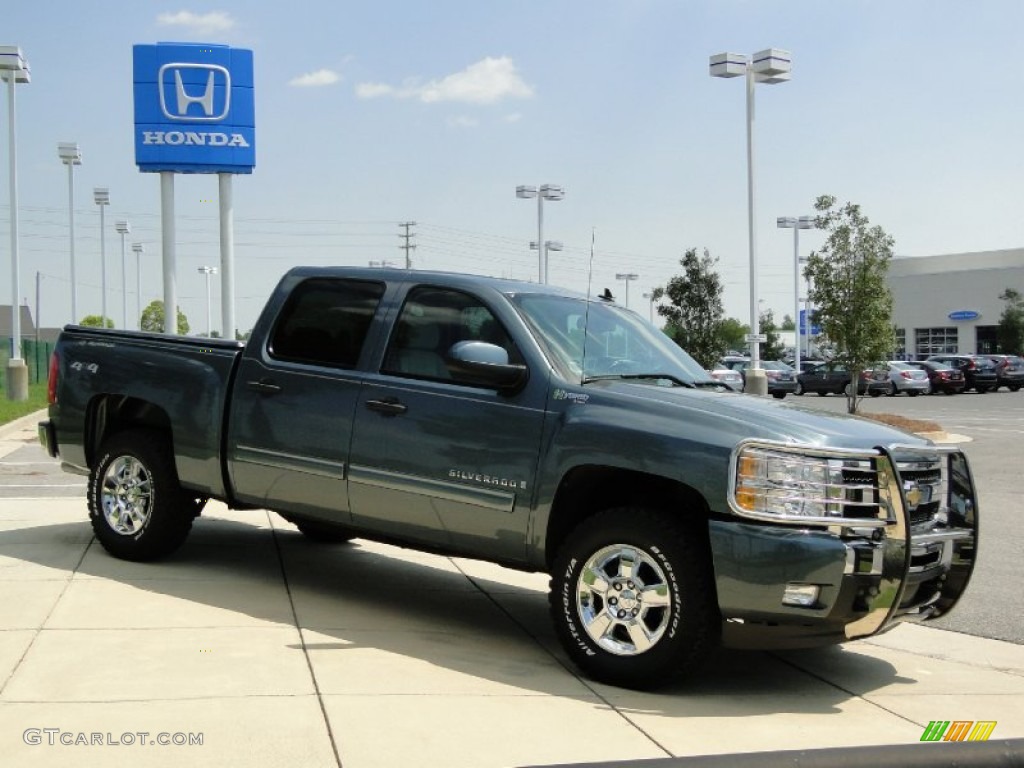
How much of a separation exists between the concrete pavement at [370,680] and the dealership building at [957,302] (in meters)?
74.0

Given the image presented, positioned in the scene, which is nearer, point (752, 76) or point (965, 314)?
point (752, 76)

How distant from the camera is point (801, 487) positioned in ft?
17.0

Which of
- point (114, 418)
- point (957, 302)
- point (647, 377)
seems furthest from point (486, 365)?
point (957, 302)

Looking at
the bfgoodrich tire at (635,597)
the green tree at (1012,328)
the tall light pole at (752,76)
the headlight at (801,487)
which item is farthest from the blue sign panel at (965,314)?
the bfgoodrich tire at (635,597)

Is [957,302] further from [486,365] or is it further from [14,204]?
[486,365]

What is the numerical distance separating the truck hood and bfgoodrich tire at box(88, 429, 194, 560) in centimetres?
314

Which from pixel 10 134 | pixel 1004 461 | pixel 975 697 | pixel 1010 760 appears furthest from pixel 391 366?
pixel 10 134

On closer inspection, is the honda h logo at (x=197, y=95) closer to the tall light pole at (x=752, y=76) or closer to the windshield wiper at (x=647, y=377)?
the tall light pole at (x=752, y=76)

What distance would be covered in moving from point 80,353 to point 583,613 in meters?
4.37

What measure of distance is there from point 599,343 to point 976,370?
4553 cm

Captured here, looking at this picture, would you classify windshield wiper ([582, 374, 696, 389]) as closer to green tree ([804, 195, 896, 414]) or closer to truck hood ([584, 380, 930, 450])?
truck hood ([584, 380, 930, 450])

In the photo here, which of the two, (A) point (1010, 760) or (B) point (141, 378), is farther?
(B) point (141, 378)

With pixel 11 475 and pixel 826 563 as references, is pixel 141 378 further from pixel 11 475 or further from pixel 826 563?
pixel 11 475

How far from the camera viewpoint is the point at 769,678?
600 cm
